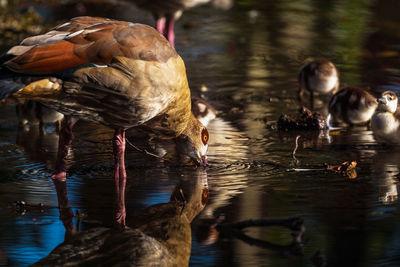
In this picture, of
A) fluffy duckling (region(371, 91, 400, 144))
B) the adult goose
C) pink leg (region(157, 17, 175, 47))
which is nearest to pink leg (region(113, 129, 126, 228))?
the adult goose

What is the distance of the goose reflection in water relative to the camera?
15.5 feet

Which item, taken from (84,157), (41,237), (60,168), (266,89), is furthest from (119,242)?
(266,89)

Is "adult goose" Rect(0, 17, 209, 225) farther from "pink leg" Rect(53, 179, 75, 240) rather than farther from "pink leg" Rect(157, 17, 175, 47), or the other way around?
"pink leg" Rect(157, 17, 175, 47)

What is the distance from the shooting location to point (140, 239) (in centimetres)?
509

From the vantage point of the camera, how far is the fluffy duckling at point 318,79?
9.41 m

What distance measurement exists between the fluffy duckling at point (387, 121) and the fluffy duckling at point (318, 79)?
168 centimetres

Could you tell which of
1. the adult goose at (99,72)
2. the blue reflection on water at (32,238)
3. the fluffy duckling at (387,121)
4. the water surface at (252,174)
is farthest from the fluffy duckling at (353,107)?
the blue reflection on water at (32,238)

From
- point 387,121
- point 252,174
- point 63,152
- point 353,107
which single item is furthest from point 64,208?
point 353,107

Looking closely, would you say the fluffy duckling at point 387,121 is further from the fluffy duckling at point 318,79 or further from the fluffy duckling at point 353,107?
the fluffy duckling at point 318,79

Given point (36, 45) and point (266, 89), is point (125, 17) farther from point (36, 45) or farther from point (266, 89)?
point (36, 45)

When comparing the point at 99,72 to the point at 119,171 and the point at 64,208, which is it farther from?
the point at 64,208

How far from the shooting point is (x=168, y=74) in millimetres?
6105

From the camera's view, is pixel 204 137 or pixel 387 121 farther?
pixel 387 121

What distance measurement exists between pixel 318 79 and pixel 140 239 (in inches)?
192
